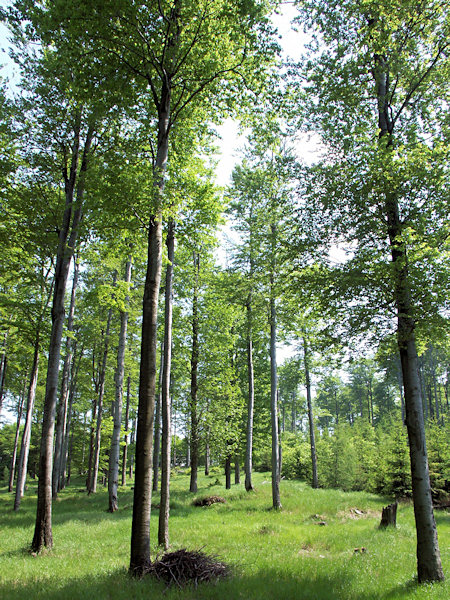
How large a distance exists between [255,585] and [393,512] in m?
7.09

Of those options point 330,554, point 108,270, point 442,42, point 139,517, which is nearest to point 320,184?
point 442,42

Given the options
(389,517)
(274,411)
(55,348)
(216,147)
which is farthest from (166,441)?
(216,147)

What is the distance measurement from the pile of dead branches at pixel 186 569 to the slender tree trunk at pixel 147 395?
299mm

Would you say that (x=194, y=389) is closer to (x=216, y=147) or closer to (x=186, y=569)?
(x=216, y=147)

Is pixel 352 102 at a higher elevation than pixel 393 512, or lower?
higher

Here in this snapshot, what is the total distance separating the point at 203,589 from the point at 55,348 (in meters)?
6.65

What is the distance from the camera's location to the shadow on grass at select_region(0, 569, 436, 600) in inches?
198

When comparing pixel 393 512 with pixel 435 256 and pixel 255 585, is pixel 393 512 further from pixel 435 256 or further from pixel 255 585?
pixel 435 256

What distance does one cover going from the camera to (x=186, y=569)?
589cm

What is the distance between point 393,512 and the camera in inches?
421

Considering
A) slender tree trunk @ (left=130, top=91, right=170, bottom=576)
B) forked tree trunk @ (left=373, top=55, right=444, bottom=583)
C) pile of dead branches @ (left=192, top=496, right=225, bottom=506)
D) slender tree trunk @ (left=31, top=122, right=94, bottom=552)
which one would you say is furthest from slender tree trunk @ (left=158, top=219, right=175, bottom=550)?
pile of dead branches @ (left=192, top=496, right=225, bottom=506)

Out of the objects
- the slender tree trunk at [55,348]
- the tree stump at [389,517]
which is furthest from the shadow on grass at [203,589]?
the tree stump at [389,517]

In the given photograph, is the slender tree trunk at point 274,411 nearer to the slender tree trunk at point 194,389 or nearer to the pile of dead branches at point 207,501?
the pile of dead branches at point 207,501

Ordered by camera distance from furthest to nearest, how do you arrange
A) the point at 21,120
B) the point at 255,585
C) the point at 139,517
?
1. the point at 21,120
2. the point at 139,517
3. the point at 255,585
